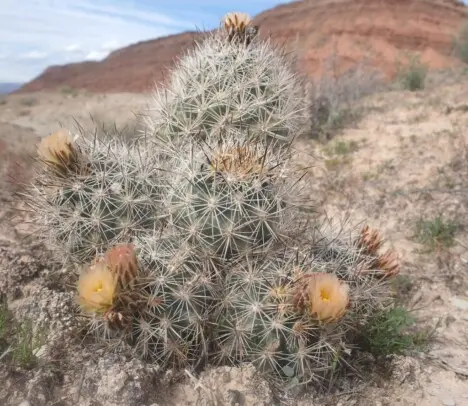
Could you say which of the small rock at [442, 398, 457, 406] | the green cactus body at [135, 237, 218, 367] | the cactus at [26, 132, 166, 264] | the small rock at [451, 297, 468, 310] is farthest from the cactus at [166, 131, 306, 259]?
the small rock at [451, 297, 468, 310]

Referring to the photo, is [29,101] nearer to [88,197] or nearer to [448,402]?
[88,197]

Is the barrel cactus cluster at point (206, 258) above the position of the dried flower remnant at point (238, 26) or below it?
below

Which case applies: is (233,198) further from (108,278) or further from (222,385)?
(222,385)

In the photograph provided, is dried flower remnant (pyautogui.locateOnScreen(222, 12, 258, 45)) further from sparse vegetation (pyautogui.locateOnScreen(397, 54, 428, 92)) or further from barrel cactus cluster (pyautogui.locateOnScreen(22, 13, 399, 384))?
sparse vegetation (pyautogui.locateOnScreen(397, 54, 428, 92))

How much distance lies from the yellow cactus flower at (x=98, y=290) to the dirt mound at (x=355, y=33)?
32.9m

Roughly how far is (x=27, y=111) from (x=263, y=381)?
18.9 metres

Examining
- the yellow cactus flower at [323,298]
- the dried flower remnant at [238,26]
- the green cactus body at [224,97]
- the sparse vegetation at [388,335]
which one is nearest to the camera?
the yellow cactus flower at [323,298]

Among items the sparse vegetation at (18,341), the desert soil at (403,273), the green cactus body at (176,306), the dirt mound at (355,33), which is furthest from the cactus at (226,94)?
the dirt mound at (355,33)

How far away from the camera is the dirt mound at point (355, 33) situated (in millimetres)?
37875

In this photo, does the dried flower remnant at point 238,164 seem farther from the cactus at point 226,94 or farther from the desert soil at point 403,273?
the desert soil at point 403,273

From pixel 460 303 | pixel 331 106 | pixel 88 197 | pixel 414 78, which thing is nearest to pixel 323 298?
pixel 88 197

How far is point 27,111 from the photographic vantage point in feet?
62.4

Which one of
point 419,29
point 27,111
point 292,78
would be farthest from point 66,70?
point 292,78

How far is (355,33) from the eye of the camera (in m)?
Result: 40.4
